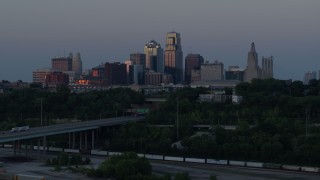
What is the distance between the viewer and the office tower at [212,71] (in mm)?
131875

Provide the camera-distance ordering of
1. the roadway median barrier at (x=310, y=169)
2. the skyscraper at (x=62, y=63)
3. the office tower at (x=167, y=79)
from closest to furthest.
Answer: the roadway median barrier at (x=310, y=169), the office tower at (x=167, y=79), the skyscraper at (x=62, y=63)

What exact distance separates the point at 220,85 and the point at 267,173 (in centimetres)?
7481

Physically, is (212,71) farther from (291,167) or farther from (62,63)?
(291,167)

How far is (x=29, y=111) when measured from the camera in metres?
54.0

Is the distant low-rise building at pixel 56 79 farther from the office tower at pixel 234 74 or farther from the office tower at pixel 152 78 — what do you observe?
the office tower at pixel 234 74

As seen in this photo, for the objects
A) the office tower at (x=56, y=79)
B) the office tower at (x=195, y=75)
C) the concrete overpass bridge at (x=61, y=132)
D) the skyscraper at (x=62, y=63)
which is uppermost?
the skyscraper at (x=62, y=63)

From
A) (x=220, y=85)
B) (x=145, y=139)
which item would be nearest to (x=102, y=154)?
(x=145, y=139)

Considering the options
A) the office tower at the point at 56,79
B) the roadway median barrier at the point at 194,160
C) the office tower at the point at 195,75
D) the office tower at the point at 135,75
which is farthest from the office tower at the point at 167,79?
the roadway median barrier at the point at 194,160

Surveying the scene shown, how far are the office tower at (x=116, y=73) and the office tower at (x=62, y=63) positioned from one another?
1142 inches

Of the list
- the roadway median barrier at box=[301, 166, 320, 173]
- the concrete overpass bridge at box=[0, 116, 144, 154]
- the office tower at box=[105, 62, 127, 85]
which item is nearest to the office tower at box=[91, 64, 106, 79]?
the office tower at box=[105, 62, 127, 85]

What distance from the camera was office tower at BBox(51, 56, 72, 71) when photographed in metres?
153

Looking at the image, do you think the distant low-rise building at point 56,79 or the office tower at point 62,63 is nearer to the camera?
the distant low-rise building at point 56,79

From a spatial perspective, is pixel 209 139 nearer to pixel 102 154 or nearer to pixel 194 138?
pixel 194 138

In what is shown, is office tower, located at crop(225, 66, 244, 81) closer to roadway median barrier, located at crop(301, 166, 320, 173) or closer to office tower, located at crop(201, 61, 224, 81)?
office tower, located at crop(201, 61, 224, 81)
